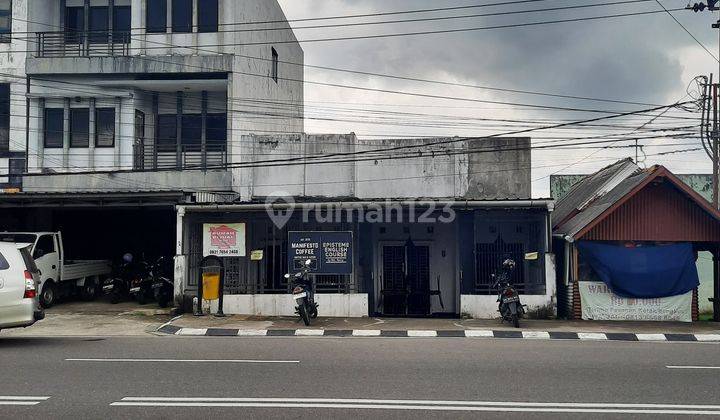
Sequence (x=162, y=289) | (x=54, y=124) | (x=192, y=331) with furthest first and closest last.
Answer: (x=54, y=124) < (x=162, y=289) < (x=192, y=331)

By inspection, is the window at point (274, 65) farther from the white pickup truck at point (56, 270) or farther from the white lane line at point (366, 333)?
the white lane line at point (366, 333)

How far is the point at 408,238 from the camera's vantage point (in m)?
18.8

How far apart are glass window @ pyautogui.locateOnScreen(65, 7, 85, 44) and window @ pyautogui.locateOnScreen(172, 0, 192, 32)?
394 centimetres

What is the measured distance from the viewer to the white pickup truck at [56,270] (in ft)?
58.4

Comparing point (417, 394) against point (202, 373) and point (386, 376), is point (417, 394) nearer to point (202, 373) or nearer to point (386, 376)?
point (386, 376)

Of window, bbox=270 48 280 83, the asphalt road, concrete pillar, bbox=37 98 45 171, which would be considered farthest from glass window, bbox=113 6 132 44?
the asphalt road

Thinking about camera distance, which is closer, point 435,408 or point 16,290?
point 435,408

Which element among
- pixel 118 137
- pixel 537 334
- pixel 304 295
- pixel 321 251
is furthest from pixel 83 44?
pixel 537 334

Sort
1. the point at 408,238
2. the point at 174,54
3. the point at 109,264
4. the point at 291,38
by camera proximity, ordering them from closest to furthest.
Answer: the point at 408,238 < the point at 109,264 < the point at 174,54 < the point at 291,38

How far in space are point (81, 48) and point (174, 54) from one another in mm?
4164

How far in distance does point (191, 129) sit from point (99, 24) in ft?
19.0

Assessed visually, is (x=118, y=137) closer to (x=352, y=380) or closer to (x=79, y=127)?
(x=79, y=127)

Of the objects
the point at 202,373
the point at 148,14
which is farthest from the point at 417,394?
the point at 148,14

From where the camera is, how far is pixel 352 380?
332 inches
